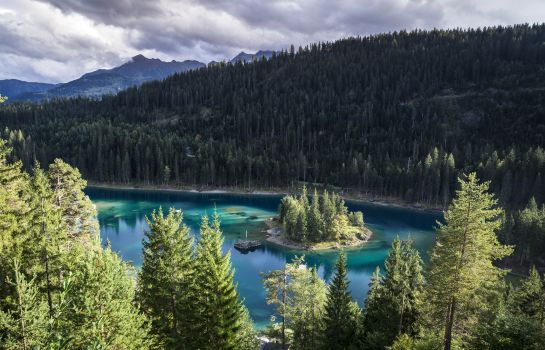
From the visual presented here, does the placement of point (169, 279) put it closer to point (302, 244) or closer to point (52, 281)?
point (52, 281)

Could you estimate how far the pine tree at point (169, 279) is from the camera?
2639 cm

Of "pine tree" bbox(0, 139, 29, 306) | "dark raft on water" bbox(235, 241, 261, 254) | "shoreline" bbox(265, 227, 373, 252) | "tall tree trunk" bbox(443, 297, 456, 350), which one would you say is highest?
"pine tree" bbox(0, 139, 29, 306)

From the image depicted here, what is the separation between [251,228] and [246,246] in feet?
59.7

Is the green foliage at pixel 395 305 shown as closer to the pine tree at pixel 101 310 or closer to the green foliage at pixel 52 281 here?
the green foliage at pixel 52 281

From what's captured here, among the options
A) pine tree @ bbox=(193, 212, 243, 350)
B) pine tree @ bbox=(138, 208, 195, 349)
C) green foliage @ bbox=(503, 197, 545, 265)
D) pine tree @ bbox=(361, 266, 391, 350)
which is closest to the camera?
pine tree @ bbox=(193, 212, 243, 350)

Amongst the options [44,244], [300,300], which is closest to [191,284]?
[44,244]

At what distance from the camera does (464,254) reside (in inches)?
997

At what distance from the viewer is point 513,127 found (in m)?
185

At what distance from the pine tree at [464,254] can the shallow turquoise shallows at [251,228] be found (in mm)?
15012

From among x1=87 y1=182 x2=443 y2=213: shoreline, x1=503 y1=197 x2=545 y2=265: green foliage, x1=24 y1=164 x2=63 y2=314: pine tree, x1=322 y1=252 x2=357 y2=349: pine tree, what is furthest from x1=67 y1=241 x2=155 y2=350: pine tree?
x1=87 y1=182 x2=443 y2=213: shoreline

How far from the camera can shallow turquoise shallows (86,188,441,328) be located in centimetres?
7331

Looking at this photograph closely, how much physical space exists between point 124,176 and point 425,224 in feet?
445

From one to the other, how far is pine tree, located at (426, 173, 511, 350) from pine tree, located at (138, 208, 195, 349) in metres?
17.3

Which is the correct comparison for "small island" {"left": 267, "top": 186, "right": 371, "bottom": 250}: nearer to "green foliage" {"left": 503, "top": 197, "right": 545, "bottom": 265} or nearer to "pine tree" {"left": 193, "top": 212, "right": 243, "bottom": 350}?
"green foliage" {"left": 503, "top": 197, "right": 545, "bottom": 265}
